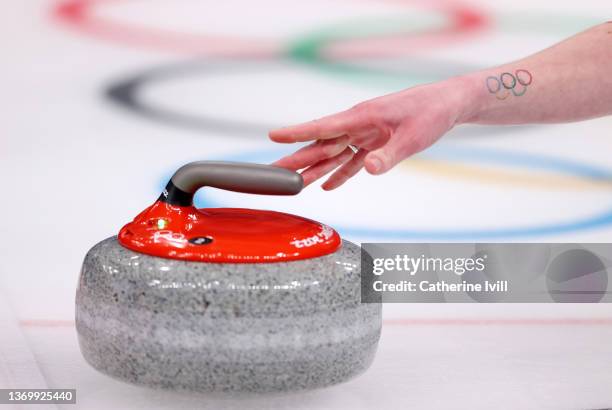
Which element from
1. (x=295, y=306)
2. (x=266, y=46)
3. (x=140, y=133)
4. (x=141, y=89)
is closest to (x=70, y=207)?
(x=140, y=133)

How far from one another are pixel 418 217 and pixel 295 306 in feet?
4.04

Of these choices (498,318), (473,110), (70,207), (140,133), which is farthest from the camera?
(140,133)

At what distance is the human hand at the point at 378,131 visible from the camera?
1585 millimetres

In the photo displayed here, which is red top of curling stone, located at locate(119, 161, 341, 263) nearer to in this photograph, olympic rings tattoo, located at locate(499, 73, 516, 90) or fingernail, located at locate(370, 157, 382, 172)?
fingernail, located at locate(370, 157, 382, 172)

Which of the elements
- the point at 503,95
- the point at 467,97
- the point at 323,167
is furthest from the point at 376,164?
the point at 503,95

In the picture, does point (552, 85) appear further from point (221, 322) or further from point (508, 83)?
point (221, 322)

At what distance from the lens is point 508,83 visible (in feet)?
6.23

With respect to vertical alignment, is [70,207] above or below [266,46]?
below

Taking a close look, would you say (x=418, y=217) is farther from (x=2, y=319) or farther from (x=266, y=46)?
(x=266, y=46)

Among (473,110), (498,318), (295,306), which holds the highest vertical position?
(473,110)

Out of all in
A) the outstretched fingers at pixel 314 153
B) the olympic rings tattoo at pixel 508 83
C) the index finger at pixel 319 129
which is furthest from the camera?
the olympic rings tattoo at pixel 508 83

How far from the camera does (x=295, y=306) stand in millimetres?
1425

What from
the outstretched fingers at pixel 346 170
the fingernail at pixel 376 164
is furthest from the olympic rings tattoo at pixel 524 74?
the fingernail at pixel 376 164

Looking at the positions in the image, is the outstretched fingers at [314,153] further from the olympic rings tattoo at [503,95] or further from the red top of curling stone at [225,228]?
the olympic rings tattoo at [503,95]
